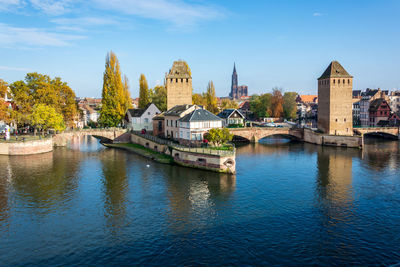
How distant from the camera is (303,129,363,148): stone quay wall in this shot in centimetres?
7569

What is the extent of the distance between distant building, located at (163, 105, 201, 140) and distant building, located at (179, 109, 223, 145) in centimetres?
238

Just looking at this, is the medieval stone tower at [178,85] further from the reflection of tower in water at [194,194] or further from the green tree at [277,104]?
the green tree at [277,104]

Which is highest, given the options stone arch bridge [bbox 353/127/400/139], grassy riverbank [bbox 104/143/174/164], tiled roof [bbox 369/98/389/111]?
tiled roof [bbox 369/98/389/111]

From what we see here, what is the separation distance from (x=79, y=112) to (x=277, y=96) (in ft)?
240

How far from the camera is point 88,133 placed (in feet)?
263

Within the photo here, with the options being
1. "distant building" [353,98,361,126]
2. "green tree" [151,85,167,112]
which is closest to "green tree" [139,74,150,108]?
"green tree" [151,85,167,112]

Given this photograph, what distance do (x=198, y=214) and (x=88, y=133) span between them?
5534 cm

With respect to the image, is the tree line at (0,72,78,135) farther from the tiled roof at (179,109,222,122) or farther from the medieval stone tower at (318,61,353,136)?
the medieval stone tower at (318,61,353,136)

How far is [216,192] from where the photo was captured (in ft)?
133

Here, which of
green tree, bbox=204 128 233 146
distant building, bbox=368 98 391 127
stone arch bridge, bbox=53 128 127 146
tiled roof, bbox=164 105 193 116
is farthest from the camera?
distant building, bbox=368 98 391 127

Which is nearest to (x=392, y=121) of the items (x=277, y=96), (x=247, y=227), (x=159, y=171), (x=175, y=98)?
(x=277, y=96)

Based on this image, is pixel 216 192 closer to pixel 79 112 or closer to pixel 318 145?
pixel 318 145

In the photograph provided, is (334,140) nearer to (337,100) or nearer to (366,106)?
(337,100)

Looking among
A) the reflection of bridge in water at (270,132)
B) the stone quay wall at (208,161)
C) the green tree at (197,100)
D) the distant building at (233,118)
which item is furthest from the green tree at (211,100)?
the stone quay wall at (208,161)
